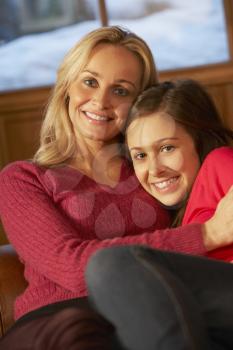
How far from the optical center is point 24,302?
4.84 ft

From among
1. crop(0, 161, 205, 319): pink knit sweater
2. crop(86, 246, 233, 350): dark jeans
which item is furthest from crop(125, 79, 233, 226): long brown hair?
crop(86, 246, 233, 350): dark jeans

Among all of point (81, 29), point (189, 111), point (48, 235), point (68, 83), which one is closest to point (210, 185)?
point (189, 111)

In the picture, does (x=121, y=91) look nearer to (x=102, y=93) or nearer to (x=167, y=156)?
(x=102, y=93)

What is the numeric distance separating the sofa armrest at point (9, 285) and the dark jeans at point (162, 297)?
49cm

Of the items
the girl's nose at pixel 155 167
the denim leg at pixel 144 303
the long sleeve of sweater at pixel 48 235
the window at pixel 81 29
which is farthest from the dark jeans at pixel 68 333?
the window at pixel 81 29

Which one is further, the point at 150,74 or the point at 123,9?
the point at 123,9

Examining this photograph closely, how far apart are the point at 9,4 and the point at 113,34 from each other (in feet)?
6.89

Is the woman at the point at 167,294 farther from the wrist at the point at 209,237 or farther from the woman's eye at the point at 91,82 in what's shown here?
the woman's eye at the point at 91,82

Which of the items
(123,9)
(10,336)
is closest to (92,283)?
(10,336)

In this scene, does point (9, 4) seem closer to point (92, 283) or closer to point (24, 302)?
point (24, 302)

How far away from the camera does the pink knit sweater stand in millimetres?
1358

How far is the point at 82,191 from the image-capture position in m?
1.56

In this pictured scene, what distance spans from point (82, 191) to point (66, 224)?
0.43 feet

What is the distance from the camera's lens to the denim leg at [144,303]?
0.95 m
